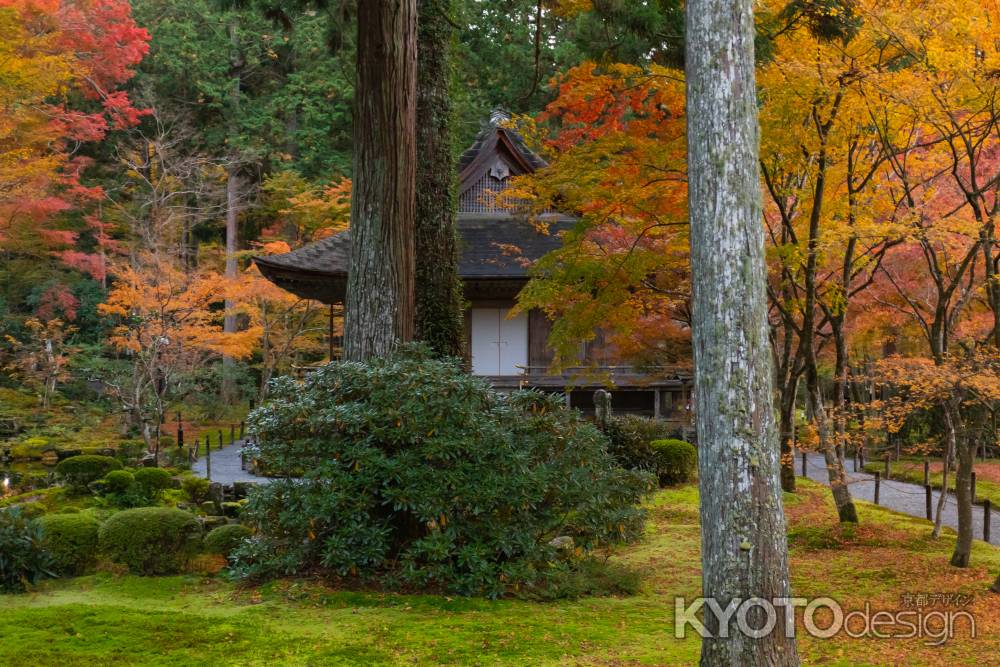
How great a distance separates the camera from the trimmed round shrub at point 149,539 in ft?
26.1

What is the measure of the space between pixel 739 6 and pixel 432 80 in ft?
18.6

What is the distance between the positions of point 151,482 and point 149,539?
21.8ft

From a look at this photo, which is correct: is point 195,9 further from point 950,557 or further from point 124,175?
point 950,557

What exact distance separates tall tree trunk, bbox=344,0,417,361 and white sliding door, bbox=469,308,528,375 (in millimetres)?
12599

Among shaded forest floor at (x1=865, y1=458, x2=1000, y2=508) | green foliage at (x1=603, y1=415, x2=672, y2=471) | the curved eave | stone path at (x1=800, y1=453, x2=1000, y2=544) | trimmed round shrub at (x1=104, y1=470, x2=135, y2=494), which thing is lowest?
stone path at (x1=800, y1=453, x2=1000, y2=544)

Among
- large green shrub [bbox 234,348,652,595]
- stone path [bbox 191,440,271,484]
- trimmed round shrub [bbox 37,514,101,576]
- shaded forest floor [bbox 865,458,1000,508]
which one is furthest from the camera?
stone path [bbox 191,440,271,484]

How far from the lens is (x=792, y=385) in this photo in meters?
14.0

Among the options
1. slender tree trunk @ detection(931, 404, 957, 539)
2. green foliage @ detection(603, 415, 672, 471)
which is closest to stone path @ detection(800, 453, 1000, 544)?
slender tree trunk @ detection(931, 404, 957, 539)

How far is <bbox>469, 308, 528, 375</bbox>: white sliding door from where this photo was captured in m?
21.4

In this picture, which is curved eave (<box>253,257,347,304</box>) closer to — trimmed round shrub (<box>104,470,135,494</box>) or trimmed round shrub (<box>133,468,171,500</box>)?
trimmed round shrub (<box>133,468,171,500</box>)

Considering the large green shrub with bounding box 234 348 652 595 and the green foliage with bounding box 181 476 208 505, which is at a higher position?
the large green shrub with bounding box 234 348 652 595

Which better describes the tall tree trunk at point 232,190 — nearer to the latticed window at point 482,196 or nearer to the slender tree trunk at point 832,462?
the latticed window at point 482,196

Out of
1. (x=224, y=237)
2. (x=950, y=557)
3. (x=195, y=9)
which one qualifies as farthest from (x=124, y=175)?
(x=950, y=557)

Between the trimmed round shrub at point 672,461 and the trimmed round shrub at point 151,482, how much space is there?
28.0 feet
